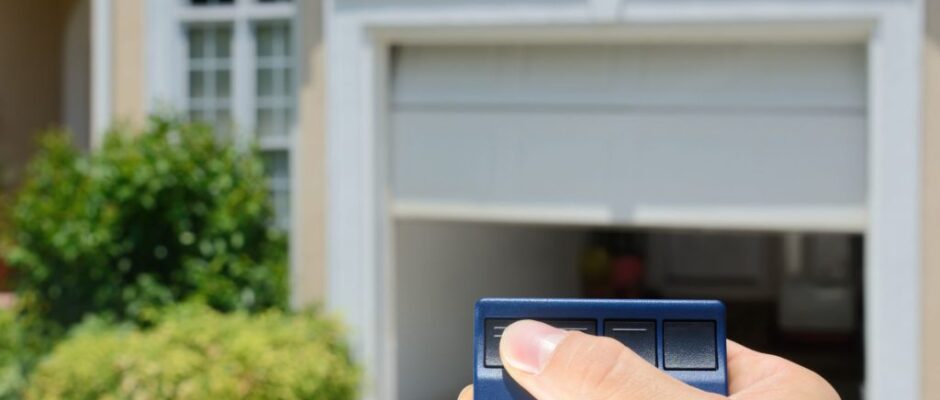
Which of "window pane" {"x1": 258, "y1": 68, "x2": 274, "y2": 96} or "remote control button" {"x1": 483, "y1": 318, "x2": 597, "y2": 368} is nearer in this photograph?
"remote control button" {"x1": 483, "y1": 318, "x2": 597, "y2": 368}

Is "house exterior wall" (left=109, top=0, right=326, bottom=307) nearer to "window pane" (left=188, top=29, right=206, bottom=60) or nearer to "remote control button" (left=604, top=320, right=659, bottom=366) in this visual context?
"window pane" (left=188, top=29, right=206, bottom=60)

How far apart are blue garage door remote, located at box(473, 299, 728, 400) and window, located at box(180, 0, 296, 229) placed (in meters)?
6.27

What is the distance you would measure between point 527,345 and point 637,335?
13cm

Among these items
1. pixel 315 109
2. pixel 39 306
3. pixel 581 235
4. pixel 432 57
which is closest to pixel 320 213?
pixel 315 109

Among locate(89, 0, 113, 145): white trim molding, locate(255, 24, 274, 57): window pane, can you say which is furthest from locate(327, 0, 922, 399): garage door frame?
locate(89, 0, 113, 145): white trim molding

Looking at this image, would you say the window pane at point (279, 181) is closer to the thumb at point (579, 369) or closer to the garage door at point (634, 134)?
the garage door at point (634, 134)

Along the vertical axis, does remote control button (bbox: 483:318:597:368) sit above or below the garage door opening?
above

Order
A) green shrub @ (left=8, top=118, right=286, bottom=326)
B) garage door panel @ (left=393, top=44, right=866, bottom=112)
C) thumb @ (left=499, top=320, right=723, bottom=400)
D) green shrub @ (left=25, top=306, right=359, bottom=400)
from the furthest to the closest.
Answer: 1. green shrub @ (left=8, top=118, right=286, bottom=326)
2. garage door panel @ (left=393, top=44, right=866, bottom=112)
3. green shrub @ (left=25, top=306, right=359, bottom=400)
4. thumb @ (left=499, top=320, right=723, bottom=400)

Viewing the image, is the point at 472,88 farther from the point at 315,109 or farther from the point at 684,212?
the point at 684,212

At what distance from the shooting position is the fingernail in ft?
4.02

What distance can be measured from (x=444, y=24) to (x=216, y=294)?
2.09 metres

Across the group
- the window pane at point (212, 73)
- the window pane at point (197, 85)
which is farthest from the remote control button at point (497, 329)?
the window pane at point (197, 85)

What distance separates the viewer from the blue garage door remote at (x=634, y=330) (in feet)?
4.02

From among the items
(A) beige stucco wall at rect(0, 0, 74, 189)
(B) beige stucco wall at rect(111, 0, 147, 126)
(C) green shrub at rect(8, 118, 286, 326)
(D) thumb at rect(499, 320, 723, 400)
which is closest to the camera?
(D) thumb at rect(499, 320, 723, 400)
